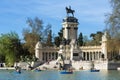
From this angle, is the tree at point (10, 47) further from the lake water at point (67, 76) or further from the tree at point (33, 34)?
the lake water at point (67, 76)

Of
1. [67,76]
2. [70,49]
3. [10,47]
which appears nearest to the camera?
[67,76]

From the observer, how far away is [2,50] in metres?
125

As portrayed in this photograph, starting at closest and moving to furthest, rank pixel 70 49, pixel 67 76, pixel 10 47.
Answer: pixel 67 76 < pixel 70 49 < pixel 10 47

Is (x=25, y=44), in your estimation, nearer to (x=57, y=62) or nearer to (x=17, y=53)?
→ (x=17, y=53)

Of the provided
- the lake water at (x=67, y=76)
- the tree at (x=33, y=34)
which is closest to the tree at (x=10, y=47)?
the tree at (x=33, y=34)

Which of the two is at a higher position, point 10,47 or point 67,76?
point 10,47

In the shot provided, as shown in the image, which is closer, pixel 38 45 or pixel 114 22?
pixel 114 22

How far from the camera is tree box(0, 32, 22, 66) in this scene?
123m

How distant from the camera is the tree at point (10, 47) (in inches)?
4825

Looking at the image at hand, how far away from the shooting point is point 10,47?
12312 centimetres

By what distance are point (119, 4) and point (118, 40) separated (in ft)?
27.7

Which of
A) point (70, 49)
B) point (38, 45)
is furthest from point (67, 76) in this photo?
point (38, 45)

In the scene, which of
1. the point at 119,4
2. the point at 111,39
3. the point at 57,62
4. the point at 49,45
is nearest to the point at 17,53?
the point at 49,45

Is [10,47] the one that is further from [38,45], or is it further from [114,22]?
[114,22]
